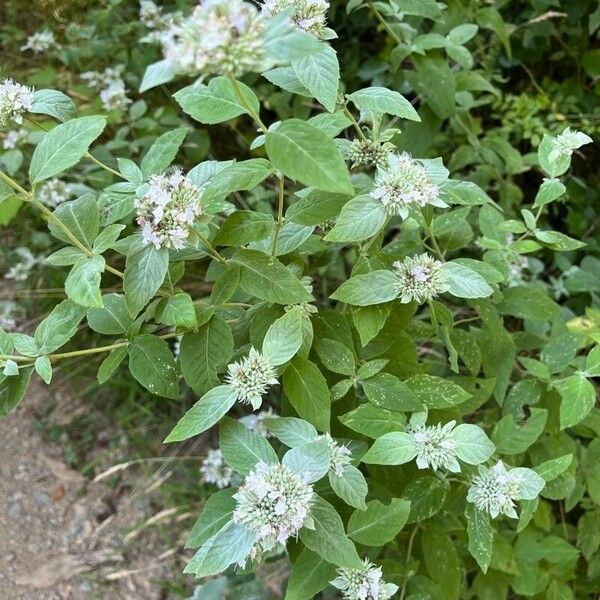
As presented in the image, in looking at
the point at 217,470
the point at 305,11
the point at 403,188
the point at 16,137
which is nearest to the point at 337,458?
the point at 403,188

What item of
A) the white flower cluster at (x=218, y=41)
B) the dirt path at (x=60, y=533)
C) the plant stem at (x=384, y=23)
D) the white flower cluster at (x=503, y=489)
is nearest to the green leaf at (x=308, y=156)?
the white flower cluster at (x=218, y=41)

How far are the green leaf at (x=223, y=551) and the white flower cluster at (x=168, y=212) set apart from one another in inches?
14.2

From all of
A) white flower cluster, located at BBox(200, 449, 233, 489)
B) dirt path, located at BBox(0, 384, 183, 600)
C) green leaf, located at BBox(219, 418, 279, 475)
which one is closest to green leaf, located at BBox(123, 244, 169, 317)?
green leaf, located at BBox(219, 418, 279, 475)

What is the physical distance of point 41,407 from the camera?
84.9 inches

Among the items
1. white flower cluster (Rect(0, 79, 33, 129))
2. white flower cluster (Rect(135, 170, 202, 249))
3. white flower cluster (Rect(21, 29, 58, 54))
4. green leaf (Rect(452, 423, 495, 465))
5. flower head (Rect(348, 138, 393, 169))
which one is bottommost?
green leaf (Rect(452, 423, 495, 465))

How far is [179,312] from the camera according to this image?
2.84ft

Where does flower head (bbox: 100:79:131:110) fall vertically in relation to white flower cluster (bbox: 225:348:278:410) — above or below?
below

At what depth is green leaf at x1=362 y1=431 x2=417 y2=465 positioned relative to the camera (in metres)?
0.88

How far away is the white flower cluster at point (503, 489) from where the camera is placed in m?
0.93

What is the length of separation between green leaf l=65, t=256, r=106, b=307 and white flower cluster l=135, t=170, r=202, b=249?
7cm

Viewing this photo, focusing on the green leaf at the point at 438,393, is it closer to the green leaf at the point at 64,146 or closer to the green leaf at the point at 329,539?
the green leaf at the point at 329,539

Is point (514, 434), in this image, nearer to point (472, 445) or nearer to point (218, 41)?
point (472, 445)

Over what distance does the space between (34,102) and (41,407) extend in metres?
1.46

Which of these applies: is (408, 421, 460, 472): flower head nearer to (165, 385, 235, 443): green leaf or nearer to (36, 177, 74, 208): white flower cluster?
(165, 385, 235, 443): green leaf
